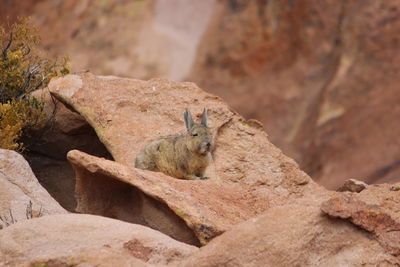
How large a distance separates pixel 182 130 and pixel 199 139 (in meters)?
0.89

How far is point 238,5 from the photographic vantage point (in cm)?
3231

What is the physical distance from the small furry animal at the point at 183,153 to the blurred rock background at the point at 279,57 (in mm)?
14218

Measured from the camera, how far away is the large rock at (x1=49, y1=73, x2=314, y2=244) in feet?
38.0

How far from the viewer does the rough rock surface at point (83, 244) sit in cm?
895

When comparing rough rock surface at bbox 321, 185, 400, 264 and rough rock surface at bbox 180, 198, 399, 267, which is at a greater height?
rough rock surface at bbox 321, 185, 400, 264

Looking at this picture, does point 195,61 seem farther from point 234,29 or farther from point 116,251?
point 116,251

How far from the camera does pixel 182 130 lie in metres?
13.3

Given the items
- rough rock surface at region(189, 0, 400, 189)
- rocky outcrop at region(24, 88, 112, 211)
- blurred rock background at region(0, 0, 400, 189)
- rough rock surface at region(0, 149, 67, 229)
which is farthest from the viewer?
blurred rock background at region(0, 0, 400, 189)

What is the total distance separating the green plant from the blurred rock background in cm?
1405

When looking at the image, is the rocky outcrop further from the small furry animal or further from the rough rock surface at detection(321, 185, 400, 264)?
the rough rock surface at detection(321, 185, 400, 264)

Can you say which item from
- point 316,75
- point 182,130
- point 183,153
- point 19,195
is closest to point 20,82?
point 182,130

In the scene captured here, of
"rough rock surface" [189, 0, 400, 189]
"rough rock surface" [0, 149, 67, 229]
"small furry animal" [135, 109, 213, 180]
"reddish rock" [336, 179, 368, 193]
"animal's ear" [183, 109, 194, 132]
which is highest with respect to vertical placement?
"rough rock surface" [189, 0, 400, 189]

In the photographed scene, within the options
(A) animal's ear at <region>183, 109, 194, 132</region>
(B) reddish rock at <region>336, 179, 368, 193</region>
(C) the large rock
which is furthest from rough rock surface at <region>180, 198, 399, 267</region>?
(A) animal's ear at <region>183, 109, 194, 132</region>

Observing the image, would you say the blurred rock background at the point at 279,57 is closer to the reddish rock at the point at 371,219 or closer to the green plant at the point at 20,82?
the green plant at the point at 20,82
